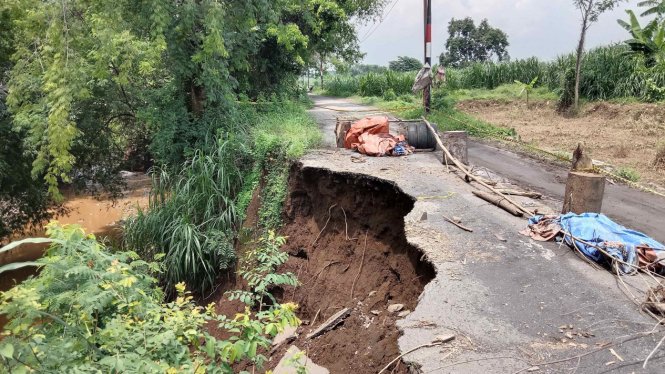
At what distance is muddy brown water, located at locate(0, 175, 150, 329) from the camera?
11562 mm

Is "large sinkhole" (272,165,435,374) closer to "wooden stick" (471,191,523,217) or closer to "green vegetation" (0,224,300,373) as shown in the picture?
"wooden stick" (471,191,523,217)

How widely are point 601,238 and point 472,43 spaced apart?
155ft

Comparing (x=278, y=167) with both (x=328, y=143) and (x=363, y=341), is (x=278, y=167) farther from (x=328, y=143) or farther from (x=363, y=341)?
(x=363, y=341)

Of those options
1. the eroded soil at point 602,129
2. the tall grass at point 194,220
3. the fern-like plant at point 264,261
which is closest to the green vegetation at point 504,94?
the eroded soil at point 602,129

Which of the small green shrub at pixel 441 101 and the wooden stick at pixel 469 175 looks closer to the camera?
the wooden stick at pixel 469 175

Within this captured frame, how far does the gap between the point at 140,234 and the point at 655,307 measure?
24.4ft

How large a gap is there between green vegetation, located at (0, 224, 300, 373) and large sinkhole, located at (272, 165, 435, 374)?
59.1 inches

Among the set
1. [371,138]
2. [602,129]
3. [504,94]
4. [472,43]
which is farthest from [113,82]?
[472,43]

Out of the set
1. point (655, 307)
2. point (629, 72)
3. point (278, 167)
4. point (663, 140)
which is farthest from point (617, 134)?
point (655, 307)

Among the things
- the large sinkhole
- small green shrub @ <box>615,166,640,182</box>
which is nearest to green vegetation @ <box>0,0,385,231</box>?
the large sinkhole

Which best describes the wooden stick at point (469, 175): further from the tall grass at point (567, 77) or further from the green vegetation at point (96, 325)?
the tall grass at point (567, 77)

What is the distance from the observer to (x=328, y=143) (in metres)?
10.5

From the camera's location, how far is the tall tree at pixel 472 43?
156ft

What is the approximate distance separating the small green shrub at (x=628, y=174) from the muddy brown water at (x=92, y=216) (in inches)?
413
